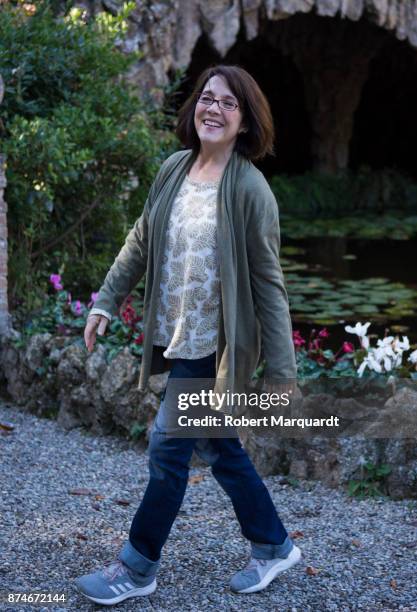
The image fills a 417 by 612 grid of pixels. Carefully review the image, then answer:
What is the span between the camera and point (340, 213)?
39.8ft

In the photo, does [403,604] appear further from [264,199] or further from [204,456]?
[264,199]

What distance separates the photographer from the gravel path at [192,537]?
2680 mm

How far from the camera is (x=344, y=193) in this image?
12.6 metres

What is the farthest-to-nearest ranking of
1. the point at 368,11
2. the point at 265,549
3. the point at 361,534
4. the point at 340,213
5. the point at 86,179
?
the point at 340,213 < the point at 368,11 < the point at 86,179 < the point at 361,534 < the point at 265,549

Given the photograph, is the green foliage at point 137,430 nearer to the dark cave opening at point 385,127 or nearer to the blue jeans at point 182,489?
the blue jeans at point 182,489

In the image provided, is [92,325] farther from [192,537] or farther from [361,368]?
[361,368]

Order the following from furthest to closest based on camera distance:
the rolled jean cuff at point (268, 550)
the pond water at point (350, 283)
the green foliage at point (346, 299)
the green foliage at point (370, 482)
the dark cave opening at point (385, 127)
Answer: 1. the dark cave opening at point (385, 127)
2. the green foliage at point (346, 299)
3. the pond water at point (350, 283)
4. the green foliage at point (370, 482)
5. the rolled jean cuff at point (268, 550)

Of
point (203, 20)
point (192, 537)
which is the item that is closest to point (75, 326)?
point (192, 537)

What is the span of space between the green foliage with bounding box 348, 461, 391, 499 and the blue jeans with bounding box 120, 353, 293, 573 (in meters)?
0.80

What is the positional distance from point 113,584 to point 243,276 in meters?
0.88

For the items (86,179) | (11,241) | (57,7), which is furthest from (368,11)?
(11,241)

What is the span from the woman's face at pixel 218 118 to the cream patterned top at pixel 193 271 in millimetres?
120

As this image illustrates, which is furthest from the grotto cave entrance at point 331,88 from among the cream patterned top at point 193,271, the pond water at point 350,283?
the cream patterned top at point 193,271

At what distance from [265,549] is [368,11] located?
6967 mm
